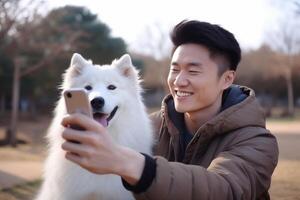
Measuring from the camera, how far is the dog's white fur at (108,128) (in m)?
2.96

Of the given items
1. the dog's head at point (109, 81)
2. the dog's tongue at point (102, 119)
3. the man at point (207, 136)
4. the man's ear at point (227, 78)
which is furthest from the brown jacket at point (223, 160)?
the dog's head at point (109, 81)

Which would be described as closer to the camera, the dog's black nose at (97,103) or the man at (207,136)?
the man at (207,136)

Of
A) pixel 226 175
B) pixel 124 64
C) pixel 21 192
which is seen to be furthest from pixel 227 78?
pixel 21 192

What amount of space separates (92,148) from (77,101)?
13 cm

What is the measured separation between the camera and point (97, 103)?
3.11m

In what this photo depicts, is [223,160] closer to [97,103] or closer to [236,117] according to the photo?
[236,117]

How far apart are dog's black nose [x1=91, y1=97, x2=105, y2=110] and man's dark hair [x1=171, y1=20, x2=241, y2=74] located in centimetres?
100

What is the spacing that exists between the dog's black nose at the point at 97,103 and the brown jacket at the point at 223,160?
0.66 m

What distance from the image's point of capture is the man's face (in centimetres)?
210

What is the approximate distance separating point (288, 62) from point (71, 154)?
41125 millimetres

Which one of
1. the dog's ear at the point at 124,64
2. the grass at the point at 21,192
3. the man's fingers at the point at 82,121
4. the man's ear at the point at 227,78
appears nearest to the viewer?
the man's fingers at the point at 82,121

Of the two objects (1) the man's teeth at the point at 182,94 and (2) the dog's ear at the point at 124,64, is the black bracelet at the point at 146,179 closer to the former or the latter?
(1) the man's teeth at the point at 182,94

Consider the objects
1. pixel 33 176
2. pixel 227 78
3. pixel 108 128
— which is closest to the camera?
pixel 227 78

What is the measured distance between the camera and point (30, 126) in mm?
27484
